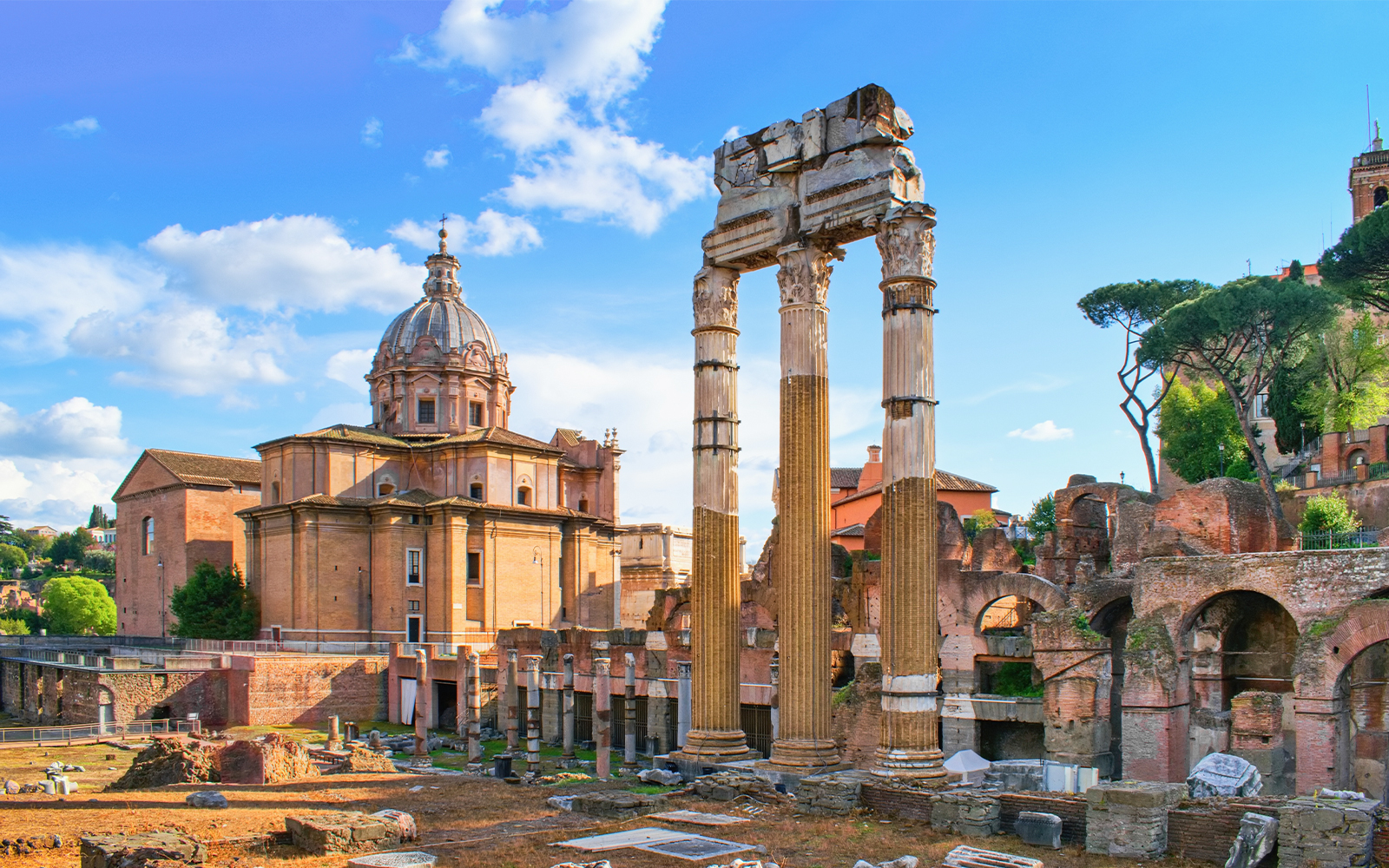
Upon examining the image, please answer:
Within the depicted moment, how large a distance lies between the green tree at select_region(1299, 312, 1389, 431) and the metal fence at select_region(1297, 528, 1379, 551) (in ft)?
42.8

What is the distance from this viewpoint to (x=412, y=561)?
41750 mm

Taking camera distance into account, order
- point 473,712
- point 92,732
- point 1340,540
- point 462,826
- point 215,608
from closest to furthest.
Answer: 1. point 462,826
2. point 1340,540
3. point 473,712
4. point 92,732
5. point 215,608

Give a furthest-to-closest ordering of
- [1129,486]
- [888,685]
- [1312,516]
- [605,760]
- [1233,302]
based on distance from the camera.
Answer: [1233,302], [1312,516], [1129,486], [605,760], [888,685]

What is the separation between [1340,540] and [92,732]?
31.6m

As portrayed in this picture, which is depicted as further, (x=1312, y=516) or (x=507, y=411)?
(x=507, y=411)

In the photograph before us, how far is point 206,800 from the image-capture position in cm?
Result: 1686

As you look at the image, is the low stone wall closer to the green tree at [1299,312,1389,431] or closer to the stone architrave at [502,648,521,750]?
the stone architrave at [502,648,521,750]

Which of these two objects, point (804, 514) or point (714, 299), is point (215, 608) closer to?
point (714, 299)

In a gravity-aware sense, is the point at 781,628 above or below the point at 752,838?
above

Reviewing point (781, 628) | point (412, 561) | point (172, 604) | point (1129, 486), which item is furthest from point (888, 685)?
point (172, 604)

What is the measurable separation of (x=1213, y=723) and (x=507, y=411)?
Answer: 36493mm

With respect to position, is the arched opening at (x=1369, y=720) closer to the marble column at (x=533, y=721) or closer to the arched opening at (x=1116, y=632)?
the arched opening at (x=1116, y=632)

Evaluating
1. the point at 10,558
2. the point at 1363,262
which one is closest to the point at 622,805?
the point at 1363,262

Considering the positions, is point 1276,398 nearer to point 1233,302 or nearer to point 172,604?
point 1233,302
